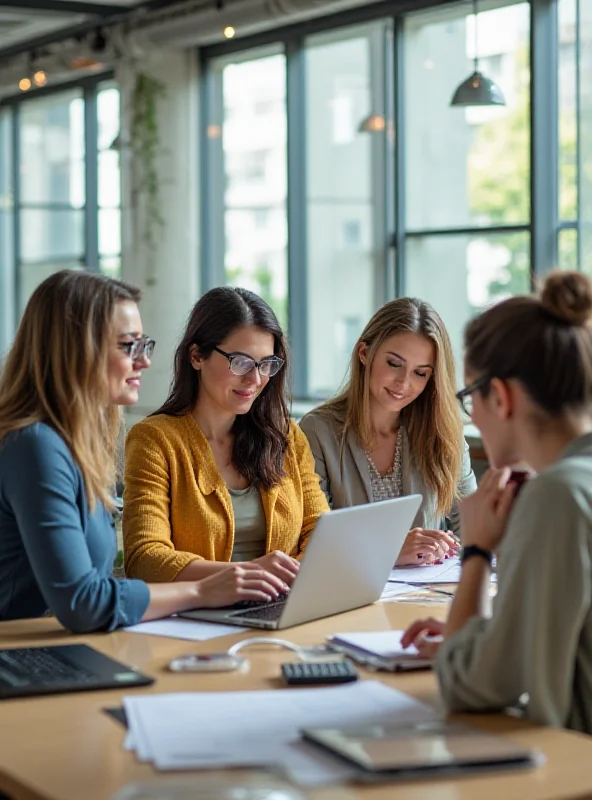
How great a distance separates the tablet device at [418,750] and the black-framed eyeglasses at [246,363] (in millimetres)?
1397

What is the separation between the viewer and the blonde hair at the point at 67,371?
237cm

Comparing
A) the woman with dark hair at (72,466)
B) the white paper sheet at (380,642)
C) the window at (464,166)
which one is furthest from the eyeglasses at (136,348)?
the window at (464,166)

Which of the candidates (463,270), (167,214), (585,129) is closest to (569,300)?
(585,129)

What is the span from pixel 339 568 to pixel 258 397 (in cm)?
82

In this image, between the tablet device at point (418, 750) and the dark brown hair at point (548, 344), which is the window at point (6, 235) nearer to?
the dark brown hair at point (548, 344)

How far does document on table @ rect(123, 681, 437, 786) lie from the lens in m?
1.56

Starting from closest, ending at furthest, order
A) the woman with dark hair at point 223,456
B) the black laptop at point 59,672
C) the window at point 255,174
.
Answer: the black laptop at point 59,672, the woman with dark hair at point 223,456, the window at point 255,174

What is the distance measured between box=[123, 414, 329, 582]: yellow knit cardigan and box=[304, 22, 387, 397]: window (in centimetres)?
410

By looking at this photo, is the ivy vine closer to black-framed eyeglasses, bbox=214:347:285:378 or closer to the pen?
black-framed eyeglasses, bbox=214:347:285:378

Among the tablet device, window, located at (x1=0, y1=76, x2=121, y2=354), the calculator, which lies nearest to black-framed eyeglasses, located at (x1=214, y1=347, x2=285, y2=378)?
the calculator

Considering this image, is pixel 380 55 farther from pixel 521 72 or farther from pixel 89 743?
pixel 89 743

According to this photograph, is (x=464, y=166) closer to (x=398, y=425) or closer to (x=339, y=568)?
(x=398, y=425)

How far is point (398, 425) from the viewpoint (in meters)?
3.58

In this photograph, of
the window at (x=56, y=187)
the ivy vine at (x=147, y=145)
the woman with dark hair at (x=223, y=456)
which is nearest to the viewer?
the woman with dark hair at (x=223, y=456)
